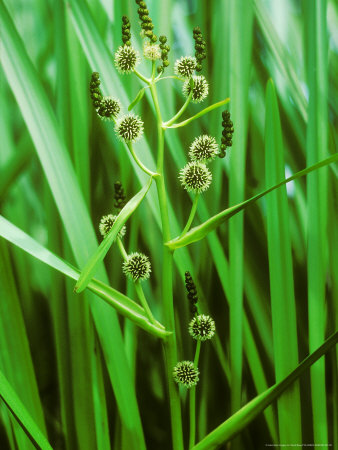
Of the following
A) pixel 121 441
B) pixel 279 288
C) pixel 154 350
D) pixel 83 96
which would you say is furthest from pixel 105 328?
pixel 83 96

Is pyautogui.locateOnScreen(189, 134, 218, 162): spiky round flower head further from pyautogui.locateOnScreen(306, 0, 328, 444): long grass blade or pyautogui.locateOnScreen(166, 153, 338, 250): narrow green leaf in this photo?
pyautogui.locateOnScreen(306, 0, 328, 444): long grass blade

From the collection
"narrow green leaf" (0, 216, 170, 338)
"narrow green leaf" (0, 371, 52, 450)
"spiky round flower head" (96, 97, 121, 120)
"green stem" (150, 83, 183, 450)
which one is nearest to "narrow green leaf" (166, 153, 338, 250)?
"green stem" (150, 83, 183, 450)

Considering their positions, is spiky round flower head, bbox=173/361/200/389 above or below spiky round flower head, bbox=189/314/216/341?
below

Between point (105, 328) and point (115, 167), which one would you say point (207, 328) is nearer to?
point (105, 328)

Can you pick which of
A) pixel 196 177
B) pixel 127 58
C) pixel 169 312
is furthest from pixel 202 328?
pixel 127 58

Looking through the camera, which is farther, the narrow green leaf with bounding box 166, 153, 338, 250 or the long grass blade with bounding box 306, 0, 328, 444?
the long grass blade with bounding box 306, 0, 328, 444

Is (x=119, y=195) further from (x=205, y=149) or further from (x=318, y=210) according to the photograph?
(x=318, y=210)
